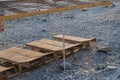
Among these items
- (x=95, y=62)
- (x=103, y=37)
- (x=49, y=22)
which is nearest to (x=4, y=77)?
(x=95, y=62)

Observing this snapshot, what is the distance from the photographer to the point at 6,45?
373 inches

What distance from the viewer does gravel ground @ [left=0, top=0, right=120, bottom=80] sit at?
6.93 m

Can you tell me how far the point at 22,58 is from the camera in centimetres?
730

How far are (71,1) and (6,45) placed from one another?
8.27 ft

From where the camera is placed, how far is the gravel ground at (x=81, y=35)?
22.7 ft

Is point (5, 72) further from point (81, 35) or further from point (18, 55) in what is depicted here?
point (81, 35)

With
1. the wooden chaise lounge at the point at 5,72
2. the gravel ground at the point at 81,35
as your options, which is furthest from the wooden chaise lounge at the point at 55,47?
the wooden chaise lounge at the point at 5,72

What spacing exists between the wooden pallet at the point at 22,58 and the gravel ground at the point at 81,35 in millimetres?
192

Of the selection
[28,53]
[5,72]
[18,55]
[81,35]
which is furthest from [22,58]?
[81,35]

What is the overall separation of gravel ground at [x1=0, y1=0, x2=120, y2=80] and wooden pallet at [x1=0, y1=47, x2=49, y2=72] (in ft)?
0.63

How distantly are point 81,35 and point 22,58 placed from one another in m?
3.94

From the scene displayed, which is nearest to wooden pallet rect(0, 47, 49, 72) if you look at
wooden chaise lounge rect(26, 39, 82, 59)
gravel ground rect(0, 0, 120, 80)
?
gravel ground rect(0, 0, 120, 80)

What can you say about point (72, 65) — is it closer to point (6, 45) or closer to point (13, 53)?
point (13, 53)

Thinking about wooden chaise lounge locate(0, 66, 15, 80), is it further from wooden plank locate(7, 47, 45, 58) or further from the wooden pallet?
wooden plank locate(7, 47, 45, 58)
